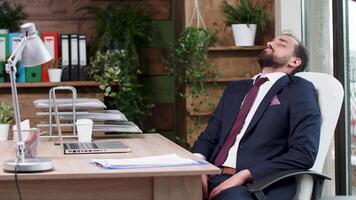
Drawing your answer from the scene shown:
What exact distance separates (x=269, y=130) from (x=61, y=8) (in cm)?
264

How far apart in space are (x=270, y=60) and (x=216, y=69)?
1261mm

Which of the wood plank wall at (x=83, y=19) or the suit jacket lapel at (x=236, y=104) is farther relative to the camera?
the wood plank wall at (x=83, y=19)

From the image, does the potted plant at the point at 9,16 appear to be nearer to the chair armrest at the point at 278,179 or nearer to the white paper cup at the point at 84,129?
the white paper cup at the point at 84,129

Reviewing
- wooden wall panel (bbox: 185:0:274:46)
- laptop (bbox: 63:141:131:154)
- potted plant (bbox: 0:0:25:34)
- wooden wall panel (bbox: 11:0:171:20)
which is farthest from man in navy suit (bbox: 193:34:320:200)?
potted plant (bbox: 0:0:25:34)

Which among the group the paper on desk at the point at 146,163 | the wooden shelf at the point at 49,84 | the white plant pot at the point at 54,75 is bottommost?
the paper on desk at the point at 146,163

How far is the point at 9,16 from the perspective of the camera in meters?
4.30

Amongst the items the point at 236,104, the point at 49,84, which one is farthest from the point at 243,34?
the point at 49,84

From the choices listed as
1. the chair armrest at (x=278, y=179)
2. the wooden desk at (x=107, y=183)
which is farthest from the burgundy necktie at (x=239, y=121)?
the wooden desk at (x=107, y=183)

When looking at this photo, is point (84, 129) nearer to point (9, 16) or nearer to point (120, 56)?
point (120, 56)

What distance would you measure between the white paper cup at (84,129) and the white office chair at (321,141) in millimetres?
815

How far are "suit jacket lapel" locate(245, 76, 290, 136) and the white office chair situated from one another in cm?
10

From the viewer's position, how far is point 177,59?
3.98 metres

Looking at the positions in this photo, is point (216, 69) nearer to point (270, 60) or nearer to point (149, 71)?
point (149, 71)

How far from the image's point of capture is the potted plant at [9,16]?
4.27 meters
